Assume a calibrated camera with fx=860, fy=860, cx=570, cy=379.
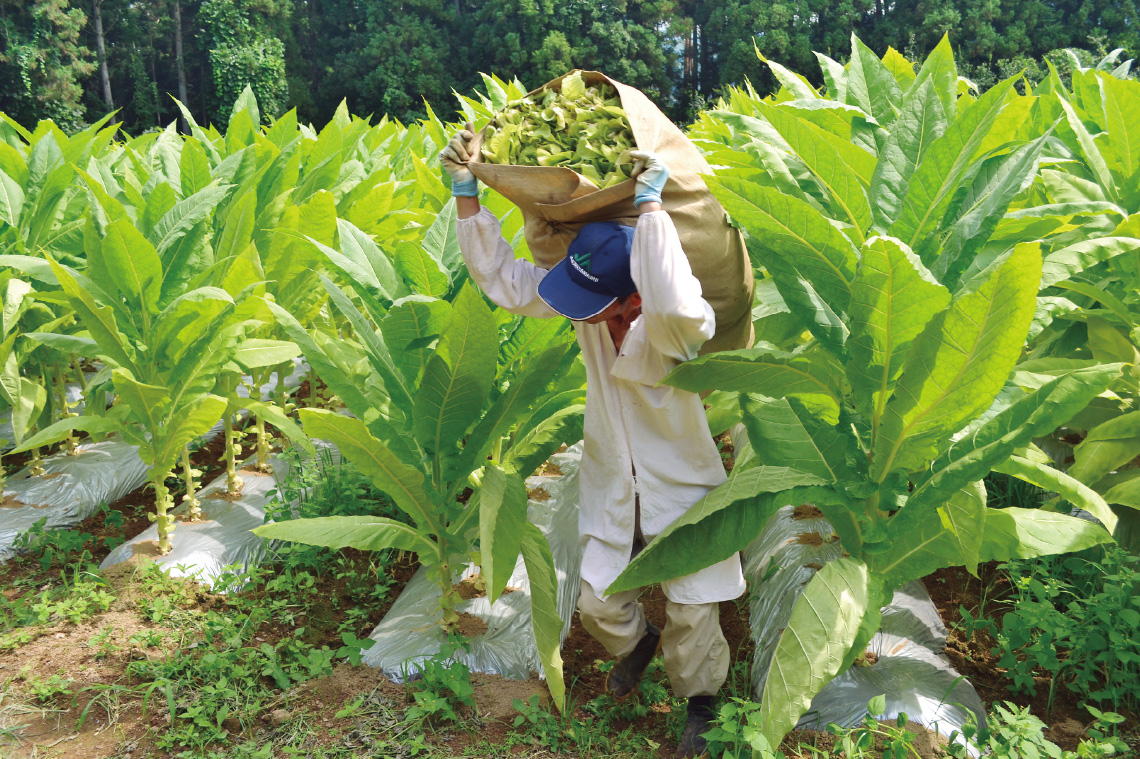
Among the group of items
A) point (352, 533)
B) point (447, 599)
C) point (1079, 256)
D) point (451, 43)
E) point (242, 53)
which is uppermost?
point (242, 53)

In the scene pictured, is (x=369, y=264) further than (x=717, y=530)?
Yes

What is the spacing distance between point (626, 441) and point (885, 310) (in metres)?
0.69

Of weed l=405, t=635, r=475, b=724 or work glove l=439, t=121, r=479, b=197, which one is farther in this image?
weed l=405, t=635, r=475, b=724

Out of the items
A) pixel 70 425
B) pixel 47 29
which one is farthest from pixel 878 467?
pixel 47 29

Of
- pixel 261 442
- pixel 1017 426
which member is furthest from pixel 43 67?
pixel 1017 426

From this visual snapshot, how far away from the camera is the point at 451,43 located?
32.7 m

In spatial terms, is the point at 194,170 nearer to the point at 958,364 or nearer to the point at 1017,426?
the point at 958,364

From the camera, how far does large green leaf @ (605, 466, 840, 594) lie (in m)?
1.97

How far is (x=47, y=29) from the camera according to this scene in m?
24.6

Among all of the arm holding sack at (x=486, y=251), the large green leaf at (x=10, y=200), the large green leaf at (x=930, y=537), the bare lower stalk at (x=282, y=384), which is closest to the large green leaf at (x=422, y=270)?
the arm holding sack at (x=486, y=251)

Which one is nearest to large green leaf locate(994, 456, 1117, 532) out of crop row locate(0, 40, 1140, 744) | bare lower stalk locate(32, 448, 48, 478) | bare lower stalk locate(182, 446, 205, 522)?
crop row locate(0, 40, 1140, 744)

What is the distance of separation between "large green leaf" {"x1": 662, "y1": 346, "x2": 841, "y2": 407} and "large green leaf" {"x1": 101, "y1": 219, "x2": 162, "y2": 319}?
5.79 feet

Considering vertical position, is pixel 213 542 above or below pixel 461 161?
below

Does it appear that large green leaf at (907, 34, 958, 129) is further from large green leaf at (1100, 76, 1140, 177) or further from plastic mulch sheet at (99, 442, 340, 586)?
plastic mulch sheet at (99, 442, 340, 586)
